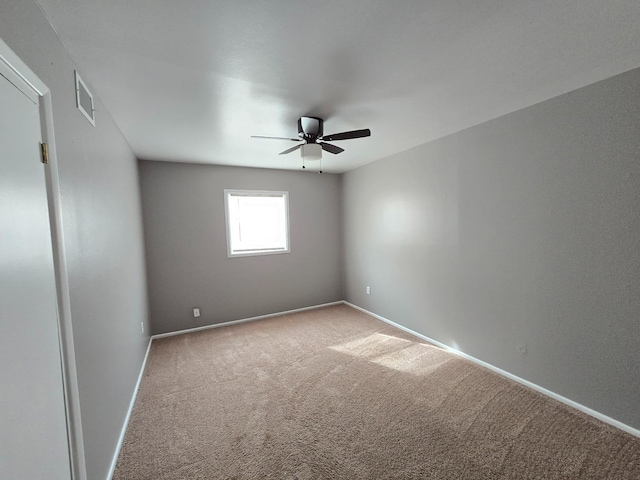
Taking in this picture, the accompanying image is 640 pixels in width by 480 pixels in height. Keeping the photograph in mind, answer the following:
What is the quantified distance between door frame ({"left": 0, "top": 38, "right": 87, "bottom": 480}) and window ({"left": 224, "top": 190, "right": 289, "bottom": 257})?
2920 millimetres

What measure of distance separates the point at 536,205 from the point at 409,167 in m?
1.55

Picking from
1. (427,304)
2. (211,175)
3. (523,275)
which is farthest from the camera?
(211,175)

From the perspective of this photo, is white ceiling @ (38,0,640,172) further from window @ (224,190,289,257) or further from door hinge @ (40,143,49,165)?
window @ (224,190,289,257)

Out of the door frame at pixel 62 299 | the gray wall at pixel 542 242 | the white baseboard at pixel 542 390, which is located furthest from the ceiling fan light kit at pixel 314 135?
the white baseboard at pixel 542 390

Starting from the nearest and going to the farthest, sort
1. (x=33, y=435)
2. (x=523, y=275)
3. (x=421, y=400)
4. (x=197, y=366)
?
(x=33, y=435) → (x=421, y=400) → (x=523, y=275) → (x=197, y=366)

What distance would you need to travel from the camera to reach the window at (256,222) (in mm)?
4141

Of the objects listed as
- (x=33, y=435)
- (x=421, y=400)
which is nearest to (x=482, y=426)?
(x=421, y=400)

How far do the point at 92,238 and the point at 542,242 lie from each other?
132 inches

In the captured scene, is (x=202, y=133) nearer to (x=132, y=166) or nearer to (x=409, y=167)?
(x=132, y=166)

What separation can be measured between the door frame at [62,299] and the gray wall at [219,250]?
2.72m

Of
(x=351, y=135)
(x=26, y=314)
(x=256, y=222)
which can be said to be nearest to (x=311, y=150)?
(x=351, y=135)

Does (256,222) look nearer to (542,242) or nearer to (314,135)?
(314,135)

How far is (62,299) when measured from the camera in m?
1.13

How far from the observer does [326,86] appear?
185 centimetres
